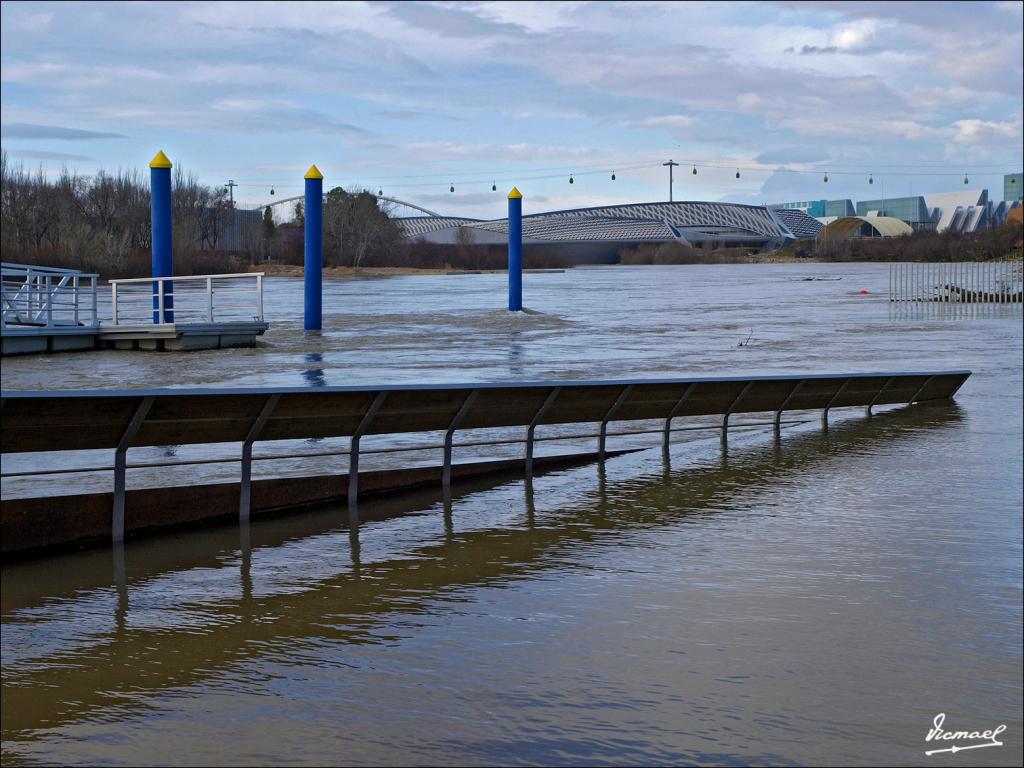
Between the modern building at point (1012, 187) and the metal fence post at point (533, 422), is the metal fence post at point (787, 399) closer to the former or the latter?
the metal fence post at point (533, 422)

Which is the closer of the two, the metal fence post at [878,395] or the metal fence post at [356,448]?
the metal fence post at [356,448]

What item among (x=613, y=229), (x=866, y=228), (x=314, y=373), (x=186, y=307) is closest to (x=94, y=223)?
(x=186, y=307)

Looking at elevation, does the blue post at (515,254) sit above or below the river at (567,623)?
above

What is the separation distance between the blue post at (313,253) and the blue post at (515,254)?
30.7ft

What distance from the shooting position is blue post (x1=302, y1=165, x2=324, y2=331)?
34625 mm

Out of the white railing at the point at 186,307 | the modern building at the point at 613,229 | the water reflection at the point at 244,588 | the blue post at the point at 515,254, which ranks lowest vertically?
the water reflection at the point at 244,588

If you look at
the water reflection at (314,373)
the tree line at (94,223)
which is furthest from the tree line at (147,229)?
the water reflection at (314,373)

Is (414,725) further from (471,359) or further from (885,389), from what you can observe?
(471,359)

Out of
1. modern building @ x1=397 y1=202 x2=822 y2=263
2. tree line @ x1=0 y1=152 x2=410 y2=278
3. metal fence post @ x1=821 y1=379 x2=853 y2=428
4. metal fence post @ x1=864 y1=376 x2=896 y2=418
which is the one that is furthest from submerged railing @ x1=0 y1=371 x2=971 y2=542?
modern building @ x1=397 y1=202 x2=822 y2=263

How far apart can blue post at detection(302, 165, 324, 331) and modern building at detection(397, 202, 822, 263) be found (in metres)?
134

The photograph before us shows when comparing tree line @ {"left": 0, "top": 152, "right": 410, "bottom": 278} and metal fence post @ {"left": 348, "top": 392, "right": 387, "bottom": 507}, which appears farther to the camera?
tree line @ {"left": 0, "top": 152, "right": 410, "bottom": 278}

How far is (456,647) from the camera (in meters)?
5.78

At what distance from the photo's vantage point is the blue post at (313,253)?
34625 mm

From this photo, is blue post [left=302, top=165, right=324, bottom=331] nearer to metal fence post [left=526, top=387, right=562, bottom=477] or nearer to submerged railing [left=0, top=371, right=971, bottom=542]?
submerged railing [left=0, top=371, right=971, bottom=542]
